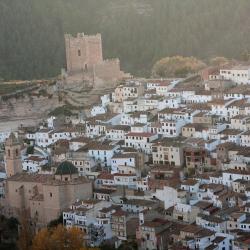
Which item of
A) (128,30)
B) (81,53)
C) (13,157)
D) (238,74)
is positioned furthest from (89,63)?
(128,30)

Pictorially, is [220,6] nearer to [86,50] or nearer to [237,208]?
[86,50]

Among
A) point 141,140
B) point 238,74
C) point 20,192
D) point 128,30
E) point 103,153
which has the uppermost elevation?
point 128,30

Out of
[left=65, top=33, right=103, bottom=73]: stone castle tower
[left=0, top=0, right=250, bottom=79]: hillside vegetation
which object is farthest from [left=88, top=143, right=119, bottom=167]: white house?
[left=0, top=0, right=250, bottom=79]: hillside vegetation

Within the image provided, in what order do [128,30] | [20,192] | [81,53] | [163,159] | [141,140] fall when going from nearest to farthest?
[20,192] → [163,159] → [141,140] → [81,53] → [128,30]

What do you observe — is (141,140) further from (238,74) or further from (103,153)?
(238,74)

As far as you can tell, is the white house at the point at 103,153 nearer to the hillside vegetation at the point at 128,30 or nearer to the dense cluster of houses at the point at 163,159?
the dense cluster of houses at the point at 163,159

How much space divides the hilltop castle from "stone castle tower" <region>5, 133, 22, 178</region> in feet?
35.3

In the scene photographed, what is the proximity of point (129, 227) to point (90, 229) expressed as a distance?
4.63 ft

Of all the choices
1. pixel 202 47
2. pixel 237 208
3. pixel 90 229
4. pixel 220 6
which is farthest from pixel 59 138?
pixel 220 6

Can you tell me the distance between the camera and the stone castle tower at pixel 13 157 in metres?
37.8

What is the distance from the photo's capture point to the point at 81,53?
4969 cm

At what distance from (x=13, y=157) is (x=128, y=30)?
36122mm

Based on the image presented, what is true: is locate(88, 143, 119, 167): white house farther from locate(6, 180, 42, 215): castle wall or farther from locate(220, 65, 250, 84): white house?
locate(220, 65, 250, 84): white house

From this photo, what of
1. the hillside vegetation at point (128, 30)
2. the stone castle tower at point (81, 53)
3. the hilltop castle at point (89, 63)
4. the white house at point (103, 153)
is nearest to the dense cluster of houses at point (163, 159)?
the white house at point (103, 153)
